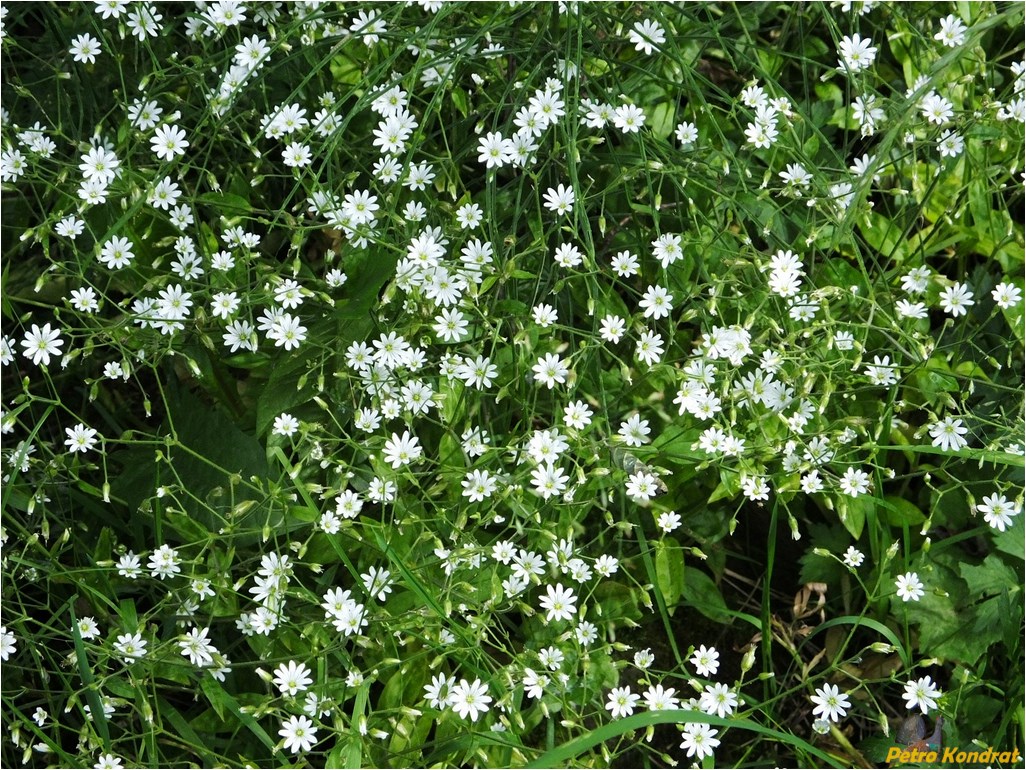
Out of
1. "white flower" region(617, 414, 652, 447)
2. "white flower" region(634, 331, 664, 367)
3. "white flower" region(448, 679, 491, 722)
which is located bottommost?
"white flower" region(448, 679, 491, 722)

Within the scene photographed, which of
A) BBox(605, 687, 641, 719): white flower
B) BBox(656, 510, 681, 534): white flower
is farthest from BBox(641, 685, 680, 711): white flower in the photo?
BBox(656, 510, 681, 534): white flower

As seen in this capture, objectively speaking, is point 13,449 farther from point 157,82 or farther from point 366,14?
point 366,14

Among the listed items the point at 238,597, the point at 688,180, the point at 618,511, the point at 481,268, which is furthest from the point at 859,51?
the point at 238,597

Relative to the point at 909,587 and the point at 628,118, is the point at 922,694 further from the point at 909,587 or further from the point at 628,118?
the point at 628,118

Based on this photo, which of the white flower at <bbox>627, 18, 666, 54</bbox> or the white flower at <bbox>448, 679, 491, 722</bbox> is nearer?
the white flower at <bbox>448, 679, 491, 722</bbox>

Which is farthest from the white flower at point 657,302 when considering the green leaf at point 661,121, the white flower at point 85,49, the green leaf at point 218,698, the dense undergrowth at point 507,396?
the white flower at point 85,49

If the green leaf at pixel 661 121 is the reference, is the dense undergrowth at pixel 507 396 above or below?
below

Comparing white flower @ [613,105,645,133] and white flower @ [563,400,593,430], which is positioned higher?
white flower @ [613,105,645,133]

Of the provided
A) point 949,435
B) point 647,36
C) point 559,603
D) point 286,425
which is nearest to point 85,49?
point 286,425

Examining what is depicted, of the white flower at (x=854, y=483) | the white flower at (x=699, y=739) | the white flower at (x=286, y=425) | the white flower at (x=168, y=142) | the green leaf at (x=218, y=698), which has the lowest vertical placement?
the white flower at (x=699, y=739)

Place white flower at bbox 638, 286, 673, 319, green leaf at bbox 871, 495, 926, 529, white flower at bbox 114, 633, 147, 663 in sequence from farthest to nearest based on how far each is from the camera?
1. green leaf at bbox 871, 495, 926, 529
2. white flower at bbox 638, 286, 673, 319
3. white flower at bbox 114, 633, 147, 663

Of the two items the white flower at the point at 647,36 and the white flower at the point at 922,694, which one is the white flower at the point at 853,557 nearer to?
the white flower at the point at 922,694

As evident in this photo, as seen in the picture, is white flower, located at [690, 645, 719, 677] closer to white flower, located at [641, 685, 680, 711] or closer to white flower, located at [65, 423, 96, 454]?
white flower, located at [641, 685, 680, 711]
